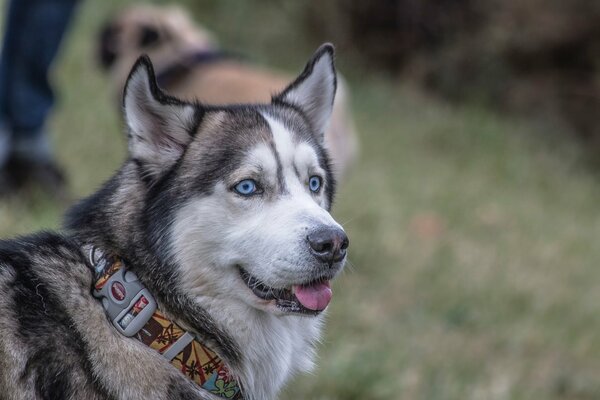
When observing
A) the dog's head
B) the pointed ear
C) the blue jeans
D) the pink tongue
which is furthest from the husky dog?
the dog's head

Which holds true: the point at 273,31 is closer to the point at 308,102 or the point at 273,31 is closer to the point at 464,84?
the point at 464,84

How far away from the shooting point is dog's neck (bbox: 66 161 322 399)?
113 inches

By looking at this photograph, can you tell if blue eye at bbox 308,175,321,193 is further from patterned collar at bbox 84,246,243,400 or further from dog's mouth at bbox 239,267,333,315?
patterned collar at bbox 84,246,243,400

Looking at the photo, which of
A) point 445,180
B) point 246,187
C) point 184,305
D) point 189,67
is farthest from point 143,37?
point 184,305

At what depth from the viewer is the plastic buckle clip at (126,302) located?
2760 mm

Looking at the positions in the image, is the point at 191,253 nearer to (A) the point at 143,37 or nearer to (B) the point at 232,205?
(B) the point at 232,205

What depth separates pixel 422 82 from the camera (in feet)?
51.8

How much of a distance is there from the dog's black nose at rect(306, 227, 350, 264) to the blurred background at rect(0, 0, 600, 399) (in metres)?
0.49

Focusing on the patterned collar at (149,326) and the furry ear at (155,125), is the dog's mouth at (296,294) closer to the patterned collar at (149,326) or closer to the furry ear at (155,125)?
the patterned collar at (149,326)

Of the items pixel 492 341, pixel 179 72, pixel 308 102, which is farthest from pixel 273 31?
pixel 308 102

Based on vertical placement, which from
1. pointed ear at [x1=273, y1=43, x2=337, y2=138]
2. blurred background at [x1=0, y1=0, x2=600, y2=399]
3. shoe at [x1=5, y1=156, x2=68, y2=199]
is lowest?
shoe at [x1=5, y1=156, x2=68, y2=199]

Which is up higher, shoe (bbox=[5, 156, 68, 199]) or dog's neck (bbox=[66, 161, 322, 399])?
dog's neck (bbox=[66, 161, 322, 399])

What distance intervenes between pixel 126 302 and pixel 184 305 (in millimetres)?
179

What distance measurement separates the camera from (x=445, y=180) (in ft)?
35.1
